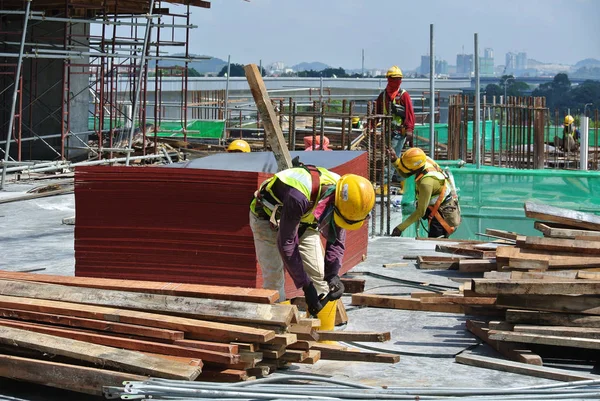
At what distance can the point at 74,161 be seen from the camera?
25.4 meters

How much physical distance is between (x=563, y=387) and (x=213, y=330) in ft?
7.86

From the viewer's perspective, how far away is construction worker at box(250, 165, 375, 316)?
733 cm

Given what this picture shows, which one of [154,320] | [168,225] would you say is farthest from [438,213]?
[154,320]

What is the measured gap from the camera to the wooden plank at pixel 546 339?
25.0 feet

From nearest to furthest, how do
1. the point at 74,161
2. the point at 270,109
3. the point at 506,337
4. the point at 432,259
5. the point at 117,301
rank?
the point at 117,301 → the point at 506,337 → the point at 270,109 → the point at 432,259 → the point at 74,161

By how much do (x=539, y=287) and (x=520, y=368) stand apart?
0.80 metres

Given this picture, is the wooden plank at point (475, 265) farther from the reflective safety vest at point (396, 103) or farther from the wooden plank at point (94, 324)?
the reflective safety vest at point (396, 103)

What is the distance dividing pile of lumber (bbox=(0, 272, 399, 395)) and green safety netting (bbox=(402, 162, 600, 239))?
9.27 m

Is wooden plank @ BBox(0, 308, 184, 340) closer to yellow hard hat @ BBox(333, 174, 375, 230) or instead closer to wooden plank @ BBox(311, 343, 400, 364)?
wooden plank @ BBox(311, 343, 400, 364)

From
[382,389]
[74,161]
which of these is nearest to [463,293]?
[382,389]

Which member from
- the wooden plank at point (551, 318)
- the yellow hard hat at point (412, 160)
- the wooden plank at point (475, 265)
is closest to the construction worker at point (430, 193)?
the yellow hard hat at point (412, 160)

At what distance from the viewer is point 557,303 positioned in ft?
26.4

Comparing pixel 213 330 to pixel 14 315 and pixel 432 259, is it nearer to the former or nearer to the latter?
pixel 14 315

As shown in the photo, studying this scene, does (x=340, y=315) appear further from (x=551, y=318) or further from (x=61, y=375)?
(x=61, y=375)
